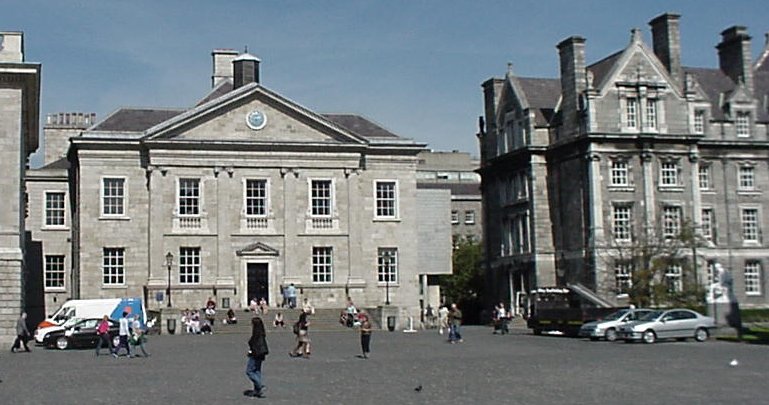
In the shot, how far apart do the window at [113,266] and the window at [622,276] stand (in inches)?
1075

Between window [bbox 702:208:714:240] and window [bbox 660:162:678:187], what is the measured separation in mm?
3490

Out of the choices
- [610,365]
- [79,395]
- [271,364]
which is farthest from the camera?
[271,364]

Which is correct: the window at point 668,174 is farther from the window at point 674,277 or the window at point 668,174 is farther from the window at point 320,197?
the window at point 320,197

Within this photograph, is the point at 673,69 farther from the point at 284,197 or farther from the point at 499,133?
the point at 284,197

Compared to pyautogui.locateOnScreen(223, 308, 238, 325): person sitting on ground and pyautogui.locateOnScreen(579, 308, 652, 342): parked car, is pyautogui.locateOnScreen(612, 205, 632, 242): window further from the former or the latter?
pyautogui.locateOnScreen(223, 308, 238, 325): person sitting on ground

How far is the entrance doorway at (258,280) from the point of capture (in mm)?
62625

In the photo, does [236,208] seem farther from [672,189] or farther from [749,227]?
[749,227]

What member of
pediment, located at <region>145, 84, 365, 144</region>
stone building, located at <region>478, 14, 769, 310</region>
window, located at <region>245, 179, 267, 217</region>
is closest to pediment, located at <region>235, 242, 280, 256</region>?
window, located at <region>245, 179, 267, 217</region>

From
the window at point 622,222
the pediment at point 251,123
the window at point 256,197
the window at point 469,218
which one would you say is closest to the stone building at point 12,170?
the pediment at point 251,123

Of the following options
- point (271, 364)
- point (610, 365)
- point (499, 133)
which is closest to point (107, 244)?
point (499, 133)

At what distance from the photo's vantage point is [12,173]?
1678 inches

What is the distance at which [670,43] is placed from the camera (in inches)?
2635

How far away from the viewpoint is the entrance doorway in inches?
2466

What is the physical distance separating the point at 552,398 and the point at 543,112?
51.1 m
